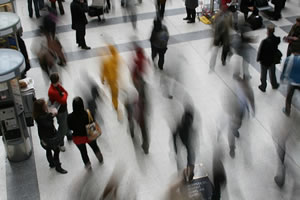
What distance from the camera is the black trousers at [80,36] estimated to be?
10.8 m

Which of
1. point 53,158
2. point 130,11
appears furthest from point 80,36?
point 53,158

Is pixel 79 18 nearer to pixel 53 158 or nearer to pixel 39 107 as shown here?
pixel 53 158

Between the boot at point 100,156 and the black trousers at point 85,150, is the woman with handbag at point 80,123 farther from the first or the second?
the boot at point 100,156

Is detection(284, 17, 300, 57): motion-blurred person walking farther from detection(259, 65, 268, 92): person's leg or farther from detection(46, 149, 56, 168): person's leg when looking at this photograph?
detection(46, 149, 56, 168): person's leg

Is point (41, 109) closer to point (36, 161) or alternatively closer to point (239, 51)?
point (36, 161)

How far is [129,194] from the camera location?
6.61 meters

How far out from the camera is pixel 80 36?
11.0 meters

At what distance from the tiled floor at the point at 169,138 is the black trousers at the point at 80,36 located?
0.26 meters

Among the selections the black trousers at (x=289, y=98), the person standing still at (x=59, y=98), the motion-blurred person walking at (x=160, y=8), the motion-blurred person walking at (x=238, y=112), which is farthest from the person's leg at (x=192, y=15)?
the person standing still at (x=59, y=98)

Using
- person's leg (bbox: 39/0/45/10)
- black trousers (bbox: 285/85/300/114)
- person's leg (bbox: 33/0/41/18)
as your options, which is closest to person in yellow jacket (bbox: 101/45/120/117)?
black trousers (bbox: 285/85/300/114)

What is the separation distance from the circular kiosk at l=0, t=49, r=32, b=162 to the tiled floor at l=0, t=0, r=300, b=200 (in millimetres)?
292

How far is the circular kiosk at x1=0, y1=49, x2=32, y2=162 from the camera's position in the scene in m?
6.59

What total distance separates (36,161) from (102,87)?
2.62m

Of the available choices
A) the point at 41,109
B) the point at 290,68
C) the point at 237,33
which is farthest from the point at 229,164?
the point at 237,33
